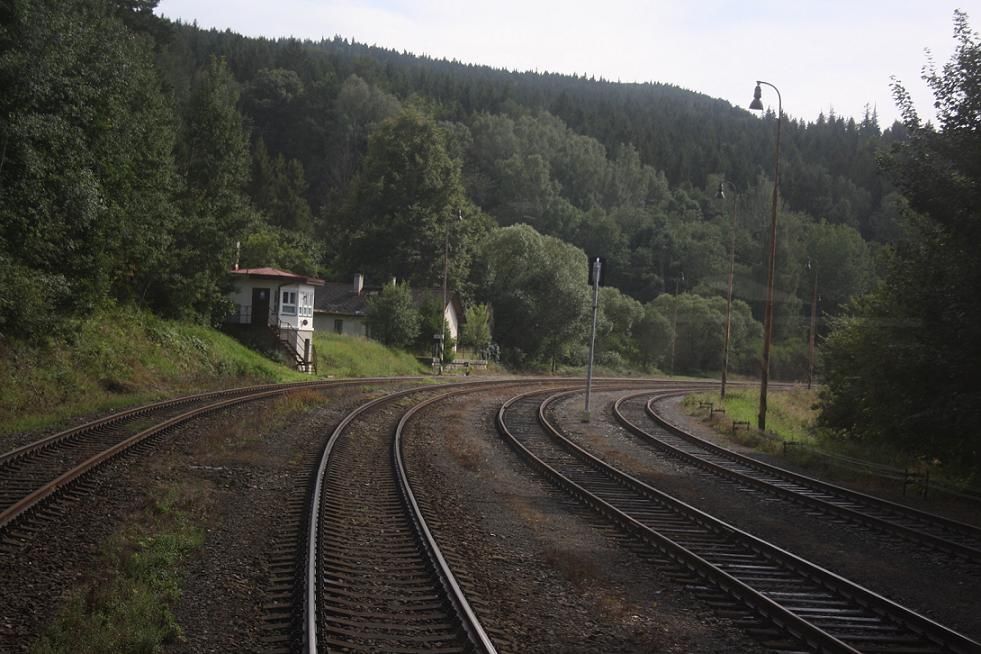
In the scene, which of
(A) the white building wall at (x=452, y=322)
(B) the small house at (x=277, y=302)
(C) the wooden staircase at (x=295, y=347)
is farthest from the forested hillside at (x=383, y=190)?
(B) the small house at (x=277, y=302)

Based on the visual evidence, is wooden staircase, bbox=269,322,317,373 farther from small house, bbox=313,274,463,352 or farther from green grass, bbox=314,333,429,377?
small house, bbox=313,274,463,352

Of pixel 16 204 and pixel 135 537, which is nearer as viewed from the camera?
pixel 135 537

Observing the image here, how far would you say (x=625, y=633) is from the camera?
741cm

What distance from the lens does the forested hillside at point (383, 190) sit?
78.9 ft

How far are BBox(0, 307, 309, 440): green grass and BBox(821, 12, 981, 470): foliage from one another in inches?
654

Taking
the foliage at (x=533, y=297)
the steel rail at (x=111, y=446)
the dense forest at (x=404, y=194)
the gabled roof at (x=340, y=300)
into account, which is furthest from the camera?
the foliage at (x=533, y=297)

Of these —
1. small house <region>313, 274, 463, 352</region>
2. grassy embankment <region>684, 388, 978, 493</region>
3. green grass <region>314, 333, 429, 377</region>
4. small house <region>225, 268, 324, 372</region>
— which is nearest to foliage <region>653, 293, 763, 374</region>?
small house <region>313, 274, 463, 352</region>

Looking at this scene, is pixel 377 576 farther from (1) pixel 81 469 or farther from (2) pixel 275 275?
(2) pixel 275 275

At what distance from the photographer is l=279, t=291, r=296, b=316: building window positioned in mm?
44875

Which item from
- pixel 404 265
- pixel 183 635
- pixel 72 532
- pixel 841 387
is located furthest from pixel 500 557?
pixel 404 265

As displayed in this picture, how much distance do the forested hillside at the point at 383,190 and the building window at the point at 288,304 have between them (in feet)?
13.7

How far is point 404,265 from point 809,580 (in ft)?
188

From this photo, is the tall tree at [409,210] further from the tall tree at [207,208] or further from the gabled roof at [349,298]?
the tall tree at [207,208]

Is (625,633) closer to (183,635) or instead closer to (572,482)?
(183,635)
